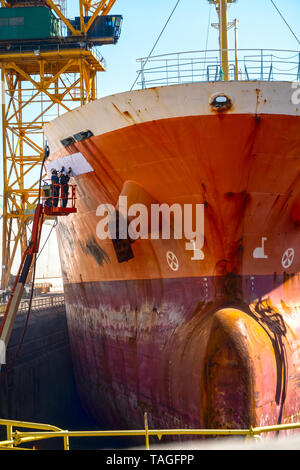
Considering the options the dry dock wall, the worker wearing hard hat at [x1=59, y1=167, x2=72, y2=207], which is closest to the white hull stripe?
the worker wearing hard hat at [x1=59, y1=167, x2=72, y2=207]

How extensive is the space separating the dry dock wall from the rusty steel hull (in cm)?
269

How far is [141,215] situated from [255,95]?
8.33 feet

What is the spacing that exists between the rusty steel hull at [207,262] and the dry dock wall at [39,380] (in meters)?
2.69

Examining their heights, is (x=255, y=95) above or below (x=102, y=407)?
above

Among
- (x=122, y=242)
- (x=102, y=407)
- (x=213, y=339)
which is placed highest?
(x=122, y=242)

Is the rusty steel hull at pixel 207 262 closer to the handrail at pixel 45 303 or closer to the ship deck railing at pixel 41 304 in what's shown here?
the ship deck railing at pixel 41 304

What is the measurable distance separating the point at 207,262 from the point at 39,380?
19.2 ft

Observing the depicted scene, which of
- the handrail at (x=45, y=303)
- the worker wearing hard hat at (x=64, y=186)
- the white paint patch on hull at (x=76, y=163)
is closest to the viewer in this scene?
the white paint patch on hull at (x=76, y=163)

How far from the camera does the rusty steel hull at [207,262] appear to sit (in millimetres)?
6199

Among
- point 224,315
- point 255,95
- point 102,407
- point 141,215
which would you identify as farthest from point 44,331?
point 255,95

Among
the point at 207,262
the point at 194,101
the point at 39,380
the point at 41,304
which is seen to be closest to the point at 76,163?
the point at 194,101

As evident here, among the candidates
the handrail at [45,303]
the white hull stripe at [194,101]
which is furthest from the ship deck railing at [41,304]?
the white hull stripe at [194,101]
